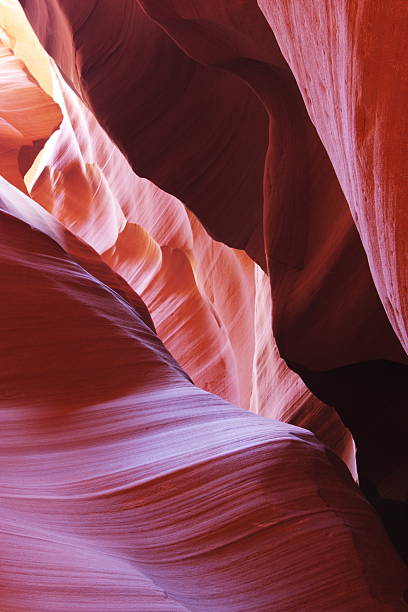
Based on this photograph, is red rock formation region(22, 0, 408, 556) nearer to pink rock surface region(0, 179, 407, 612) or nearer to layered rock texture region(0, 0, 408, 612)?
layered rock texture region(0, 0, 408, 612)

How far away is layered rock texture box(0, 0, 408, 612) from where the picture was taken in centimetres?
143

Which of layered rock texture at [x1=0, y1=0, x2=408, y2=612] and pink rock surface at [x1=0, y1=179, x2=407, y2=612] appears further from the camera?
pink rock surface at [x1=0, y1=179, x2=407, y2=612]

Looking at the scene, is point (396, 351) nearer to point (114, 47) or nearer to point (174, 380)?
point (174, 380)

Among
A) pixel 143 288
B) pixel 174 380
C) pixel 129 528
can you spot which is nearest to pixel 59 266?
pixel 174 380

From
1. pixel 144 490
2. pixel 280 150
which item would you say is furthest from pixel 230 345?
pixel 144 490

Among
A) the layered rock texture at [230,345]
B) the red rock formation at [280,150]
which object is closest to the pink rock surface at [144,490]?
the layered rock texture at [230,345]

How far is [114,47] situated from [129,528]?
9.90 ft

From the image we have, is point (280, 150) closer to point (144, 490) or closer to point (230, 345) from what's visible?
point (144, 490)

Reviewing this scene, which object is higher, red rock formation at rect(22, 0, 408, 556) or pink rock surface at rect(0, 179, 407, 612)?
red rock formation at rect(22, 0, 408, 556)

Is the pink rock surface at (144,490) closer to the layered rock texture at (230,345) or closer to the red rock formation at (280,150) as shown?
the layered rock texture at (230,345)

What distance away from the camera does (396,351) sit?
308 cm

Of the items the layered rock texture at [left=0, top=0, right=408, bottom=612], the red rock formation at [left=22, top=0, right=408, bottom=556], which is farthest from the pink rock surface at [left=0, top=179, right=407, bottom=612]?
the red rock formation at [left=22, top=0, right=408, bottom=556]

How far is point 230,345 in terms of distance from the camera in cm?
568

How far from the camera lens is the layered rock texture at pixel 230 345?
1.43 m
